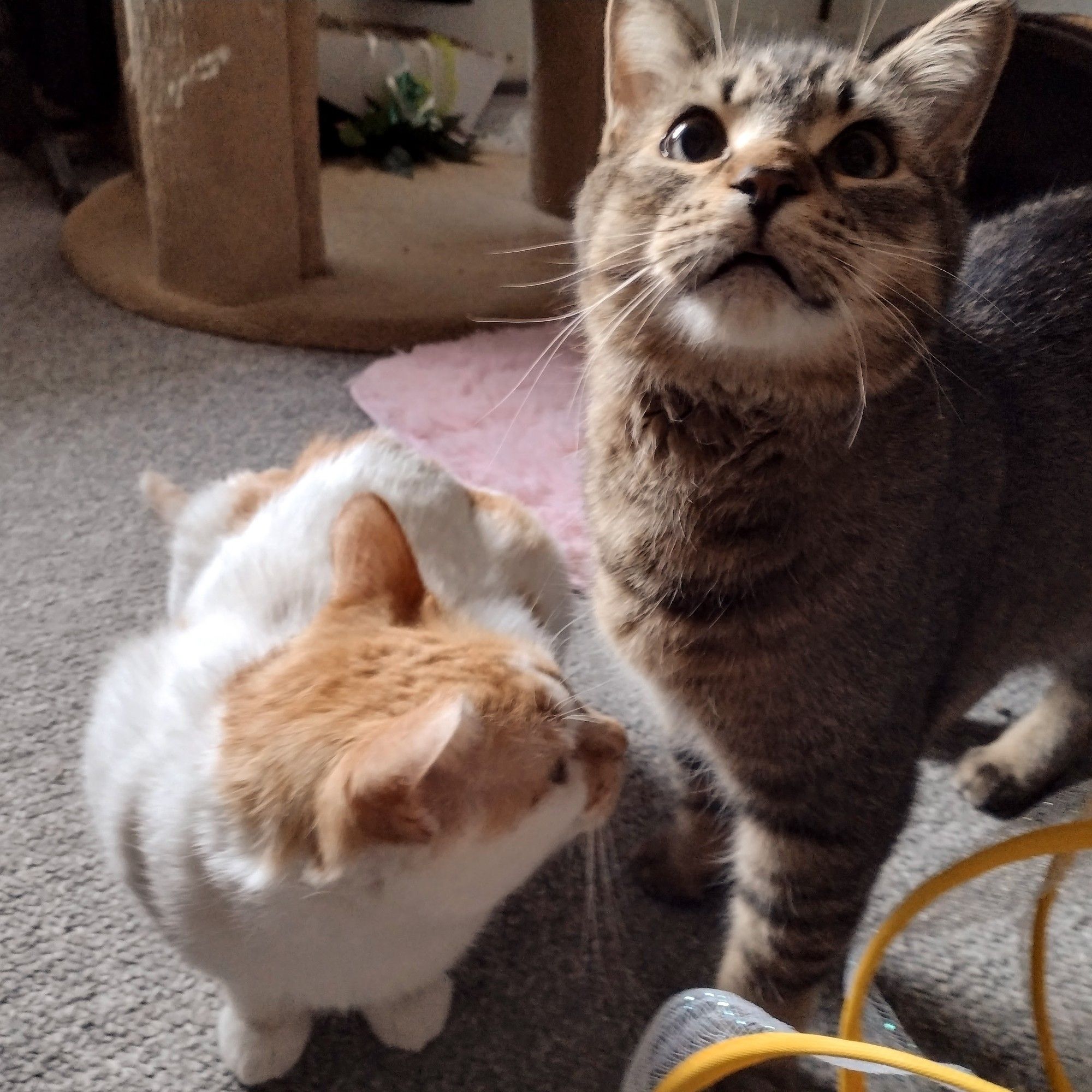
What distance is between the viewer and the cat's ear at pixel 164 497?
129 centimetres

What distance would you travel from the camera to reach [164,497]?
1.30m

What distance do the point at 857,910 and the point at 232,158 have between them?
1.65 metres

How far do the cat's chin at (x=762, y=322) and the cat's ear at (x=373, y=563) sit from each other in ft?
1.01

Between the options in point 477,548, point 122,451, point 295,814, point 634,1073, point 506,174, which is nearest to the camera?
point 295,814

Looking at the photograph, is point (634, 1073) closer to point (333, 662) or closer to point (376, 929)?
point (376, 929)

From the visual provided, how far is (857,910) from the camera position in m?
0.83

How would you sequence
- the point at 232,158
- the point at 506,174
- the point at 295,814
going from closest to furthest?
1. the point at 295,814
2. the point at 232,158
3. the point at 506,174

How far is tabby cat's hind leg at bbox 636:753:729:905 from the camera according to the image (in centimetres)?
101

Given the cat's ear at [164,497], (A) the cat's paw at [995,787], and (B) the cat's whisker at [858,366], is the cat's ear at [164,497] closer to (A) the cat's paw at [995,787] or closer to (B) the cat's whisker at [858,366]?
(B) the cat's whisker at [858,366]

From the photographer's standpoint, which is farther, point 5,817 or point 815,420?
point 5,817

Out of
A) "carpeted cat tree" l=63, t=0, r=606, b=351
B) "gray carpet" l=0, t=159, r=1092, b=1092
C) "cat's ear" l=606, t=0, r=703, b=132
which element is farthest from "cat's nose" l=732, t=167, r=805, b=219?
"carpeted cat tree" l=63, t=0, r=606, b=351

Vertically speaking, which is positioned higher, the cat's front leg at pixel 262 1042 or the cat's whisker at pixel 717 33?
the cat's whisker at pixel 717 33

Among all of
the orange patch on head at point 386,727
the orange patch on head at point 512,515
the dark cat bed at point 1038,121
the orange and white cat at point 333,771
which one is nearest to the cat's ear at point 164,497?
the orange and white cat at point 333,771

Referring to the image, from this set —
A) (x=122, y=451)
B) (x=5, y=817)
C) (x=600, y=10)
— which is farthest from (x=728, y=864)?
(x=600, y=10)
